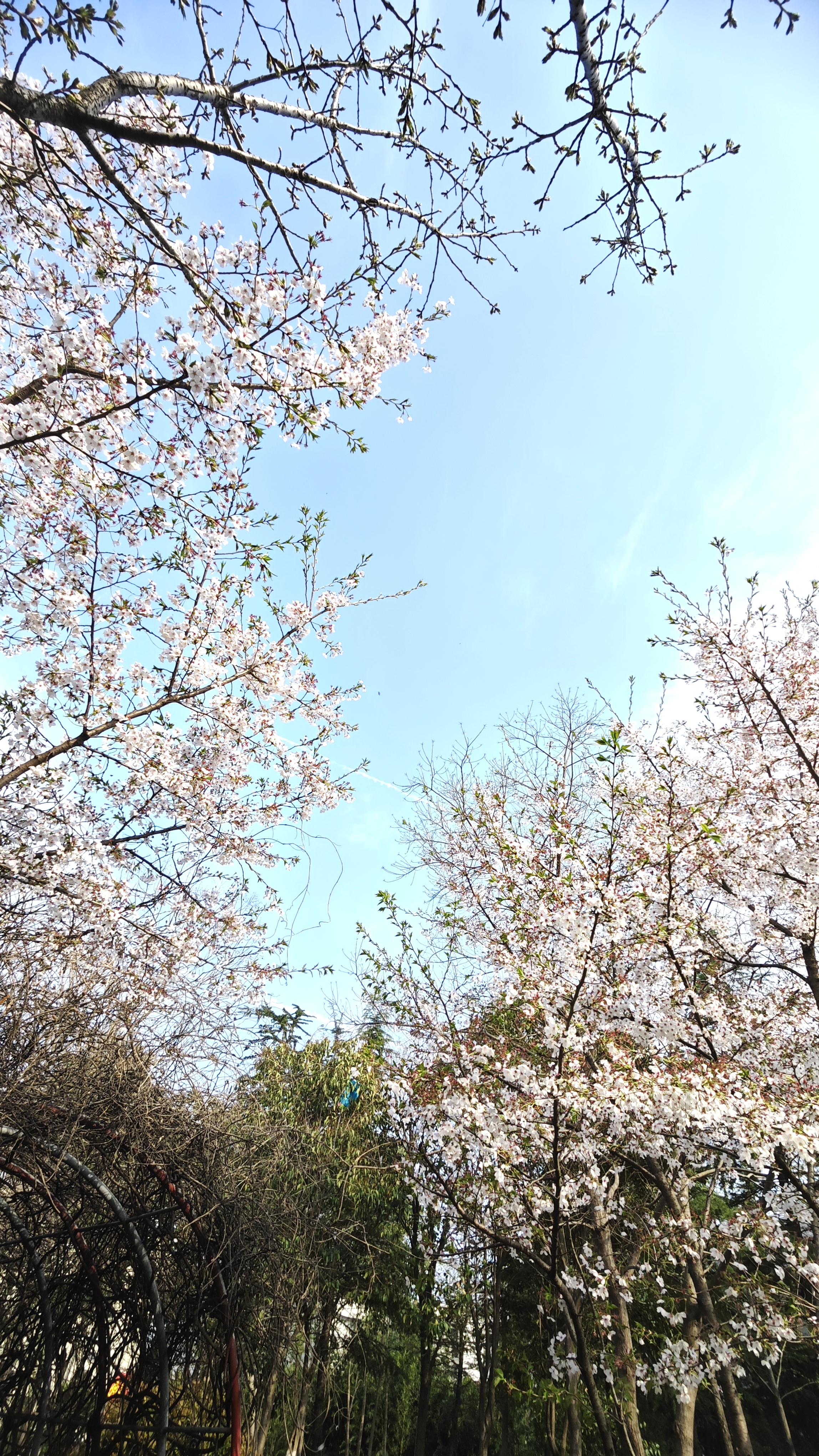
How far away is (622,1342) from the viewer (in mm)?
6102

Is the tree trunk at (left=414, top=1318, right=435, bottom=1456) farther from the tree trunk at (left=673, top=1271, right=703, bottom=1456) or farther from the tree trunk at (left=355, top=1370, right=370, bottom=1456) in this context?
the tree trunk at (left=673, top=1271, right=703, bottom=1456)

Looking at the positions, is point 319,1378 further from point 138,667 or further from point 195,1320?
point 138,667

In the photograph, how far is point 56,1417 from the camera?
3781 millimetres

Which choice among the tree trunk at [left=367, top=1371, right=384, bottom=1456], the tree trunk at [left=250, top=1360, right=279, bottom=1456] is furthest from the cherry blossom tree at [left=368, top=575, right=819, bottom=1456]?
the tree trunk at [left=367, top=1371, right=384, bottom=1456]

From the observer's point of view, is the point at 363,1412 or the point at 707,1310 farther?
the point at 363,1412

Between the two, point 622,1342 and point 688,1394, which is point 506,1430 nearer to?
point 622,1342

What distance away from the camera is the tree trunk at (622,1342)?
513 cm

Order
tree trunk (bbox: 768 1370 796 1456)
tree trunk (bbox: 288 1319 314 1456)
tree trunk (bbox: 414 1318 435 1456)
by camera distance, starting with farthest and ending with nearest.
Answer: tree trunk (bbox: 414 1318 435 1456) → tree trunk (bbox: 768 1370 796 1456) → tree trunk (bbox: 288 1319 314 1456)

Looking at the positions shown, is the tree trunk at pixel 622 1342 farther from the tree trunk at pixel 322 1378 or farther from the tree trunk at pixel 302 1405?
the tree trunk at pixel 302 1405

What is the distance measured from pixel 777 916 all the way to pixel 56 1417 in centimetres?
638

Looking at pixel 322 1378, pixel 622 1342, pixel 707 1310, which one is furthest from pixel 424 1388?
pixel 707 1310

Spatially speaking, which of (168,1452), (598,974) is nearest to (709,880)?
(598,974)

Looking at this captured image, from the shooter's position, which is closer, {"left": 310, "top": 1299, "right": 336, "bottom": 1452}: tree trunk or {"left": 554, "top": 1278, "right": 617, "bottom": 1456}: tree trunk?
{"left": 554, "top": 1278, "right": 617, "bottom": 1456}: tree trunk

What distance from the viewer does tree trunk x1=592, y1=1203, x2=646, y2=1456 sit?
5129 millimetres
